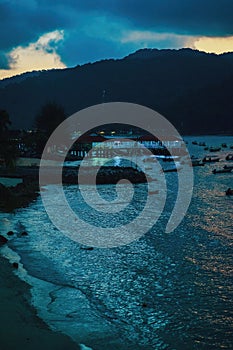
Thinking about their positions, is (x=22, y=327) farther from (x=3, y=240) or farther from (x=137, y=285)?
(x=3, y=240)

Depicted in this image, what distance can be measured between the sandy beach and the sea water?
326 millimetres

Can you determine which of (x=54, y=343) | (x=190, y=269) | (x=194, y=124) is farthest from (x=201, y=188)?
(x=194, y=124)

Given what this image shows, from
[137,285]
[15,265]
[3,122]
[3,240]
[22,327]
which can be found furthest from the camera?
[3,122]

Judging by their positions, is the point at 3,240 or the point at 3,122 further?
the point at 3,122

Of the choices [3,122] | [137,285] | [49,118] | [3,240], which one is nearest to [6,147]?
[3,122]

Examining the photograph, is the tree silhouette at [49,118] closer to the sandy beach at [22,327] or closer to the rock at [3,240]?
the rock at [3,240]

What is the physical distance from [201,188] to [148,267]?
73.2 ft

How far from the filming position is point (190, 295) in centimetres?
1163

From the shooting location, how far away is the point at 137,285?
12.3 metres

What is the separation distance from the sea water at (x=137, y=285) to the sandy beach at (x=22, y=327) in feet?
1.07

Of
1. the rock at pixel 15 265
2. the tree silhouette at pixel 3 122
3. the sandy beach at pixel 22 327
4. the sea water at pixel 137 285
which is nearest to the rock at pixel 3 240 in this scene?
the sea water at pixel 137 285

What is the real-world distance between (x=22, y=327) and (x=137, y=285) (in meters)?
4.45

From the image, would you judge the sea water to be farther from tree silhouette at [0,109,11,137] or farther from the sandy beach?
tree silhouette at [0,109,11,137]

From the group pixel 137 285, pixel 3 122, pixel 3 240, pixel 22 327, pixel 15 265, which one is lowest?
pixel 137 285
